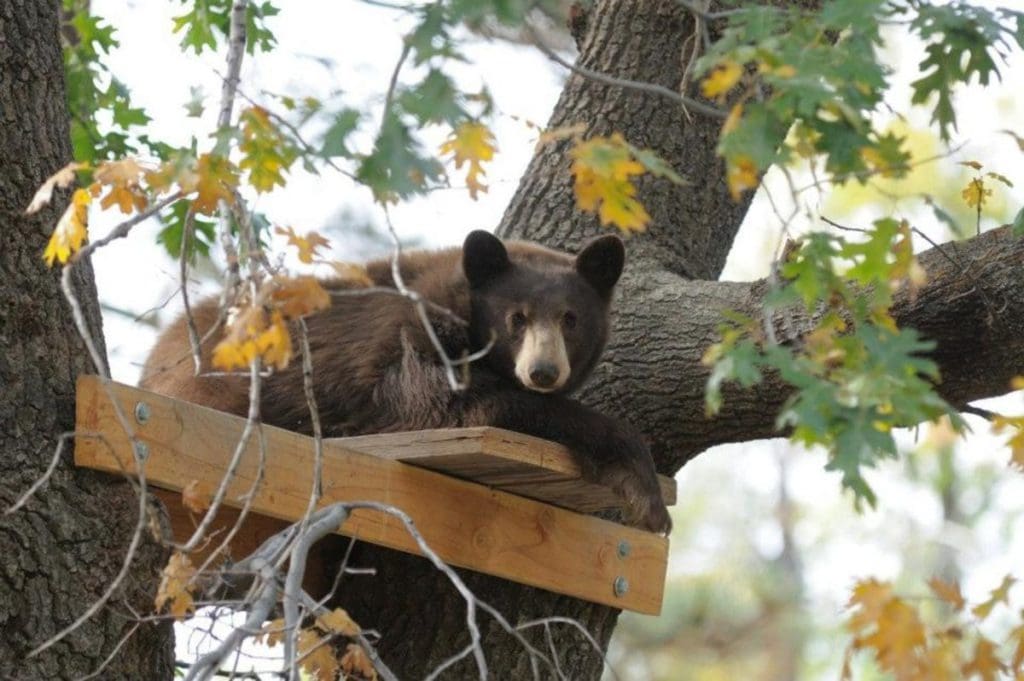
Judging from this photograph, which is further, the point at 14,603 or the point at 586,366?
the point at 586,366

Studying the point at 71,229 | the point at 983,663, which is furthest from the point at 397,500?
the point at 983,663

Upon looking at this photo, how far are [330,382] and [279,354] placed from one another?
2.45m

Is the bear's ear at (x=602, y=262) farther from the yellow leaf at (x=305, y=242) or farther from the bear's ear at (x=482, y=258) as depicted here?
the yellow leaf at (x=305, y=242)

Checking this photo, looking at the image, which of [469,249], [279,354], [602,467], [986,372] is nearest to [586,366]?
[469,249]

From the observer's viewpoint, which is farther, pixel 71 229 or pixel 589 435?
pixel 589 435

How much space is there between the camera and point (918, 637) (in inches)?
128

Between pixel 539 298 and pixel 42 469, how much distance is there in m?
2.41

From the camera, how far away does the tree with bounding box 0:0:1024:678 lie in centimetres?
428

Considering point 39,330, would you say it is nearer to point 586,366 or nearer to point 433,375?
point 433,375

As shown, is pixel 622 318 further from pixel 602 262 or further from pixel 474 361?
pixel 474 361

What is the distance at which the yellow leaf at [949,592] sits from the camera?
3.43 m

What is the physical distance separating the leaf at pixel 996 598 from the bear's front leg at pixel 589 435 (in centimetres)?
178

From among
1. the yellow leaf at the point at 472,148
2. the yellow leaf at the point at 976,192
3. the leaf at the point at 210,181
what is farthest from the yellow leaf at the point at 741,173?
the yellow leaf at the point at 976,192

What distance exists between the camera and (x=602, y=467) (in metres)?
5.23
